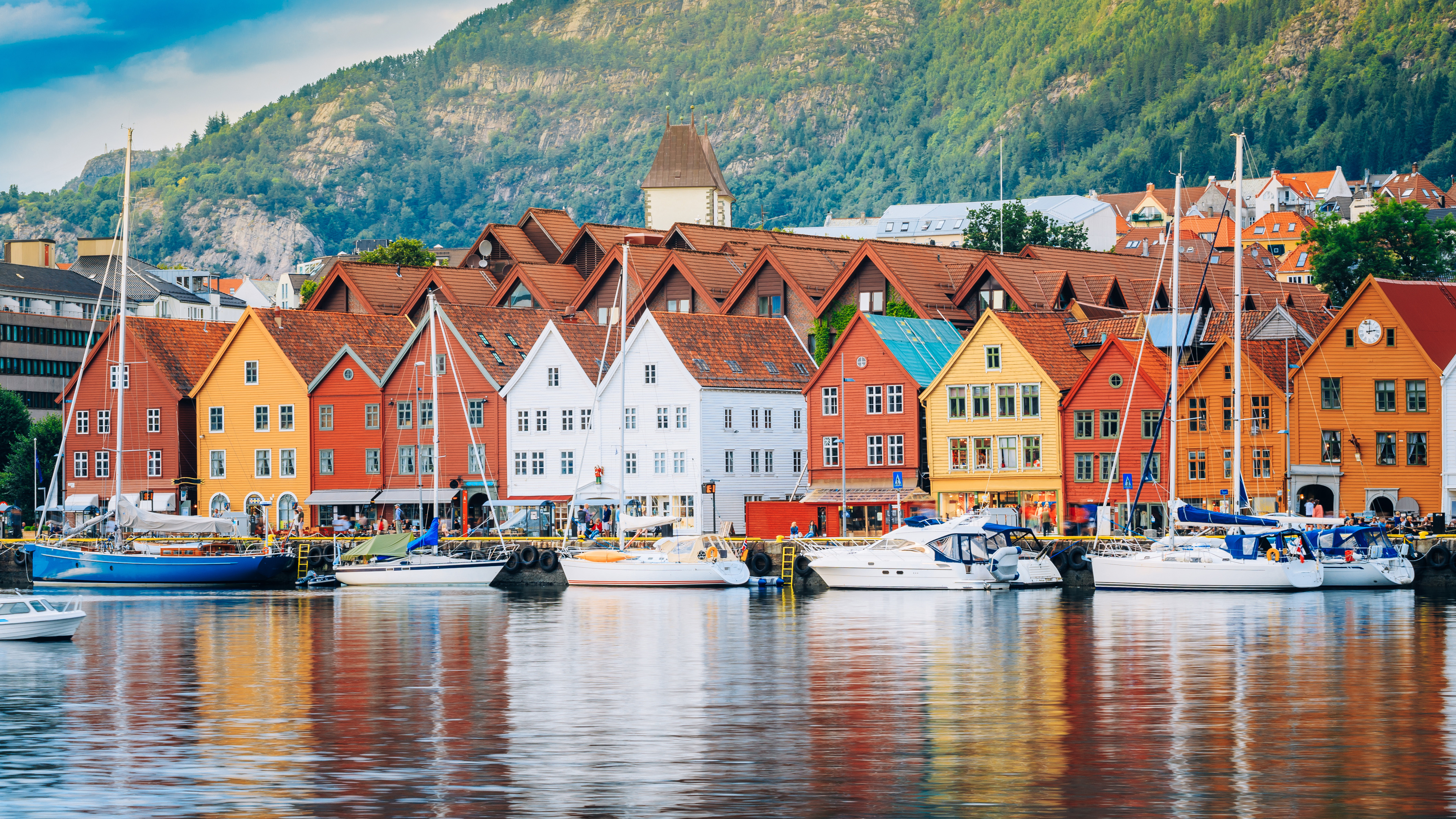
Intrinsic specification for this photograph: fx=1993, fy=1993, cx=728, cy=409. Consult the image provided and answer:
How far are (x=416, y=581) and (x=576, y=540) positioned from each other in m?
7.62

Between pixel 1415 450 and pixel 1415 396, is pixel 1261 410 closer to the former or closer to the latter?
pixel 1415 396

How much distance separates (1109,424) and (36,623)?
5323 cm

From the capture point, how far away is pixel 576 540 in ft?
292

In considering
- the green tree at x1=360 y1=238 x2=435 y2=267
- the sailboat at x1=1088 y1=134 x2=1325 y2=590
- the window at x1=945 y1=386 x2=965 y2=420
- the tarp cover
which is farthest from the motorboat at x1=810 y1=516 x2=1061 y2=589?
the green tree at x1=360 y1=238 x2=435 y2=267

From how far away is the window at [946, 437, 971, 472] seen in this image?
9775 cm

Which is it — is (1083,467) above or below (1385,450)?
below

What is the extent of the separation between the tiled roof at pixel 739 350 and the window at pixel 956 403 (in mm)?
9652

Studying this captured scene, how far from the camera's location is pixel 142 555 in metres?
90.0

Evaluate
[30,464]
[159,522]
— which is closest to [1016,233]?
[30,464]

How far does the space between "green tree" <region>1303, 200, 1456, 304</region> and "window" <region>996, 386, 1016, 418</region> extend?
123ft

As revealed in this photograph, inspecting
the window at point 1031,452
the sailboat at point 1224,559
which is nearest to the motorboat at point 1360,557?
the sailboat at point 1224,559

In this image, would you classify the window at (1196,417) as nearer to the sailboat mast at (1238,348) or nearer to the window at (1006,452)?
the window at (1006,452)

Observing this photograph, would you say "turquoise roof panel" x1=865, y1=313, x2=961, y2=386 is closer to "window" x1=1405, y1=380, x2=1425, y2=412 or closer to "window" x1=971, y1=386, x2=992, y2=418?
"window" x1=971, y1=386, x2=992, y2=418

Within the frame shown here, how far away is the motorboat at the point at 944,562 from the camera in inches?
3078
